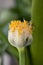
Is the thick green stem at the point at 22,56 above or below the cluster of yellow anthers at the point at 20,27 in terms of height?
below

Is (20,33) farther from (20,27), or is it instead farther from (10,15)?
(10,15)

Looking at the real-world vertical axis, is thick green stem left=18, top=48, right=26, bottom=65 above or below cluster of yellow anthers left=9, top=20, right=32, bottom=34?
below

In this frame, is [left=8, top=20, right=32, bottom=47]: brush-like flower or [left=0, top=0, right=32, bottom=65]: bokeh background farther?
[left=0, top=0, right=32, bottom=65]: bokeh background

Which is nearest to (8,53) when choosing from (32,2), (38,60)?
(38,60)

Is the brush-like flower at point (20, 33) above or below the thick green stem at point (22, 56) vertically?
above

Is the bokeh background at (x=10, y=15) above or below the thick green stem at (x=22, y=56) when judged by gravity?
above

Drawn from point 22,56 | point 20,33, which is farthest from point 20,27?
point 22,56

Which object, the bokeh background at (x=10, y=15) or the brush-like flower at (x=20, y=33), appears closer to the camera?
the brush-like flower at (x=20, y=33)

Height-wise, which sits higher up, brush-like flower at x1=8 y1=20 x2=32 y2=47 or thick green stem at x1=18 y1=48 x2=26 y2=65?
brush-like flower at x1=8 y1=20 x2=32 y2=47

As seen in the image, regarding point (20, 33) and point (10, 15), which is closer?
Answer: point (20, 33)

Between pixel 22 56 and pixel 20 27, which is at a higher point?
pixel 20 27

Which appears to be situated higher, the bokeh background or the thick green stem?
the bokeh background
